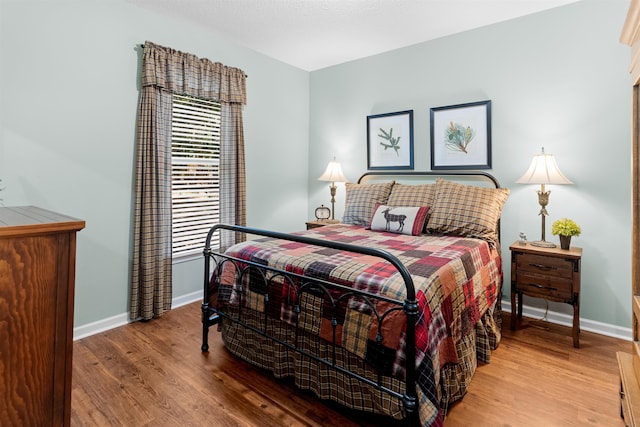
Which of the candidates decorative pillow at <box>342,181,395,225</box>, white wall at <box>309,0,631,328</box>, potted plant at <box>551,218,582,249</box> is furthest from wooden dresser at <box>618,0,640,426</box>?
decorative pillow at <box>342,181,395,225</box>

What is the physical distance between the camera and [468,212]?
2.88 metres

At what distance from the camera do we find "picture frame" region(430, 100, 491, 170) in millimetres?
A: 3277

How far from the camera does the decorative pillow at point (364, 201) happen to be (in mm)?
3459

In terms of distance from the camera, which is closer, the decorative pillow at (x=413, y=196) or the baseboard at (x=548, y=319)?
the baseboard at (x=548, y=319)

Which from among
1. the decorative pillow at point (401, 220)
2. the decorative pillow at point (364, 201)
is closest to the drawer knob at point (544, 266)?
the decorative pillow at point (401, 220)

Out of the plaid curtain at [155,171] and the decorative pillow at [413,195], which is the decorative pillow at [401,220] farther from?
the plaid curtain at [155,171]

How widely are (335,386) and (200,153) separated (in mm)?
2507

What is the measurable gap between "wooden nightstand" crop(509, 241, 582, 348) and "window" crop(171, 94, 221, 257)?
2764mm

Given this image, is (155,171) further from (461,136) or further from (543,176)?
(543,176)

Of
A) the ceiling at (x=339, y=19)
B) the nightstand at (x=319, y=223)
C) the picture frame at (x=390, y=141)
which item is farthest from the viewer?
the nightstand at (x=319, y=223)

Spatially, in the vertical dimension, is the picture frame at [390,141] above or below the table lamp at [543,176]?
above

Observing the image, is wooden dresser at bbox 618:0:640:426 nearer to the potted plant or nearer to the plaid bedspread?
the plaid bedspread

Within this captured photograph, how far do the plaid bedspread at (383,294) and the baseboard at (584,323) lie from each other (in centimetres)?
76

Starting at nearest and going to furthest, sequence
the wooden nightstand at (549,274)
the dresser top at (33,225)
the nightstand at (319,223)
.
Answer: the dresser top at (33,225) < the wooden nightstand at (549,274) < the nightstand at (319,223)
